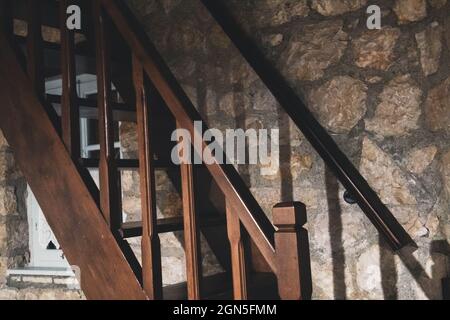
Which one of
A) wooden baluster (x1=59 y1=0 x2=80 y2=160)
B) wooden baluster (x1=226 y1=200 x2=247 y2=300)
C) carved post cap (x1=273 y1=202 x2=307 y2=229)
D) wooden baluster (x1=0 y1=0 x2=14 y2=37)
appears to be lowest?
wooden baluster (x1=226 y1=200 x2=247 y2=300)

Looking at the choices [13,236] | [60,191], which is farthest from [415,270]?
[13,236]

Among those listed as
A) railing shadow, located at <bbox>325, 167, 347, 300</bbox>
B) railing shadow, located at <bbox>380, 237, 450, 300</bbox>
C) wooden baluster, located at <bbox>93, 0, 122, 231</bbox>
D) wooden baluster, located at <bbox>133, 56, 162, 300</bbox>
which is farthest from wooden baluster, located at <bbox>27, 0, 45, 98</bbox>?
railing shadow, located at <bbox>380, 237, 450, 300</bbox>

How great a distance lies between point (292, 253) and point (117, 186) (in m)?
0.72

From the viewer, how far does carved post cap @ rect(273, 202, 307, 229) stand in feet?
5.24

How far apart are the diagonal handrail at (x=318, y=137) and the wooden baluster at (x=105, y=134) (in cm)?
59

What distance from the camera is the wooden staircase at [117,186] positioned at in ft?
5.53

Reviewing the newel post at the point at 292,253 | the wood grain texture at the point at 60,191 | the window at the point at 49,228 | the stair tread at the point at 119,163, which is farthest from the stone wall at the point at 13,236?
the newel post at the point at 292,253

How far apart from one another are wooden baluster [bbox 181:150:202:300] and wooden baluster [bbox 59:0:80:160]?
0.48 m

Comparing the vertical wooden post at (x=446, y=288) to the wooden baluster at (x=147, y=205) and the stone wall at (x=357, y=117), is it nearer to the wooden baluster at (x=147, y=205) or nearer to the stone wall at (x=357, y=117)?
the stone wall at (x=357, y=117)

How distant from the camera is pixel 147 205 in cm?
183

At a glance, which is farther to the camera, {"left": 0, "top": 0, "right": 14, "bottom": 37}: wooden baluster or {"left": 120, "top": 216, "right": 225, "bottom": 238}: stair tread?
{"left": 0, "top": 0, "right": 14, "bottom": 37}: wooden baluster

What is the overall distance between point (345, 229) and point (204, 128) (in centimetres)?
83

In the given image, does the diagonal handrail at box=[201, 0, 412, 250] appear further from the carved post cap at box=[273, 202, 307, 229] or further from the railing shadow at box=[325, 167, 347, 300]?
the carved post cap at box=[273, 202, 307, 229]
